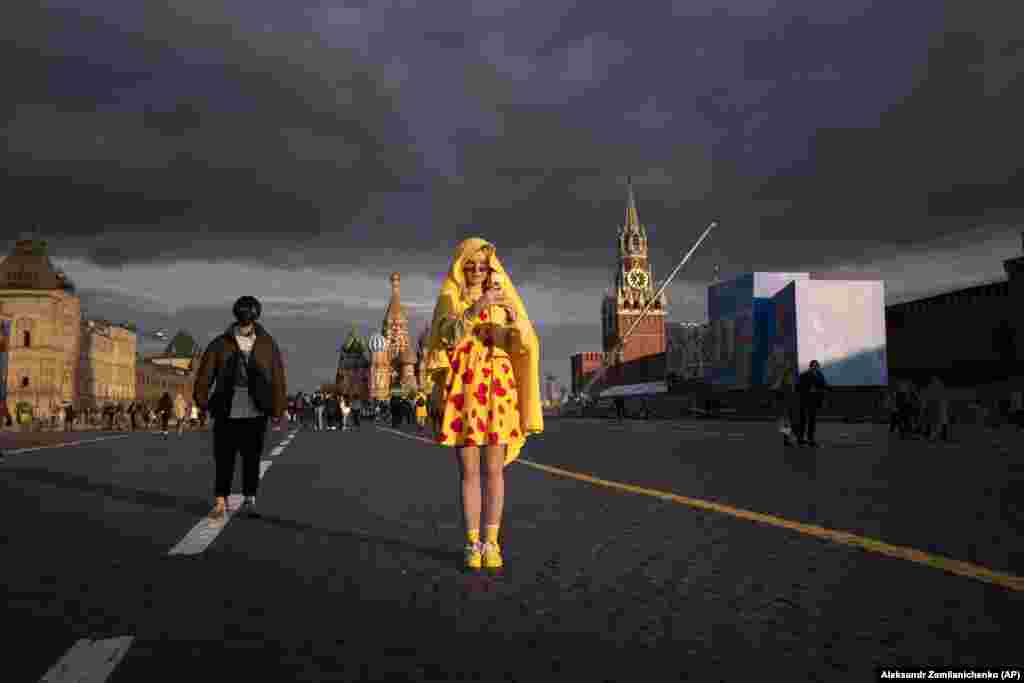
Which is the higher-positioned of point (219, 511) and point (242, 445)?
point (242, 445)

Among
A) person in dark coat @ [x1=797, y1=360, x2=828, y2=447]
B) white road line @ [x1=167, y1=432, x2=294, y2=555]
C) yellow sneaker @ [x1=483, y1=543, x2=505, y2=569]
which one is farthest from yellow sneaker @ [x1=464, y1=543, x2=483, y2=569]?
person in dark coat @ [x1=797, y1=360, x2=828, y2=447]

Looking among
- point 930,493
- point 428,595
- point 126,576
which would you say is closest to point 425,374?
point 428,595

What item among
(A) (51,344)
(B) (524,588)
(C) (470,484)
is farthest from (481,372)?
(A) (51,344)

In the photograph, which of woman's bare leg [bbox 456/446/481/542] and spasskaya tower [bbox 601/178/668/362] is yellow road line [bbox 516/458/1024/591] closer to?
woman's bare leg [bbox 456/446/481/542]

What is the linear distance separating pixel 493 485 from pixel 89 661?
7.72 ft

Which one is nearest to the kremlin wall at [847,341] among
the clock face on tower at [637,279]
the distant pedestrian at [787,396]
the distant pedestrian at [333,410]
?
the distant pedestrian at [787,396]

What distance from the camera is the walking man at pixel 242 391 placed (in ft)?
24.9

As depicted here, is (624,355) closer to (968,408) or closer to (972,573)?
(968,408)

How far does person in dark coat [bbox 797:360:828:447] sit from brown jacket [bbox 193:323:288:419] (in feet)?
38.3

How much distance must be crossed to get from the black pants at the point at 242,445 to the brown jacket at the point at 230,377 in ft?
0.42

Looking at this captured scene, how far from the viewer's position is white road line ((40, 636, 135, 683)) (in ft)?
9.78

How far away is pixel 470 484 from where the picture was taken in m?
5.15

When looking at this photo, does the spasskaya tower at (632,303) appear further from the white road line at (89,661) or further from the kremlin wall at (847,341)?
the white road line at (89,661)

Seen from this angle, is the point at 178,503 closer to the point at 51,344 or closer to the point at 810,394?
the point at 810,394
